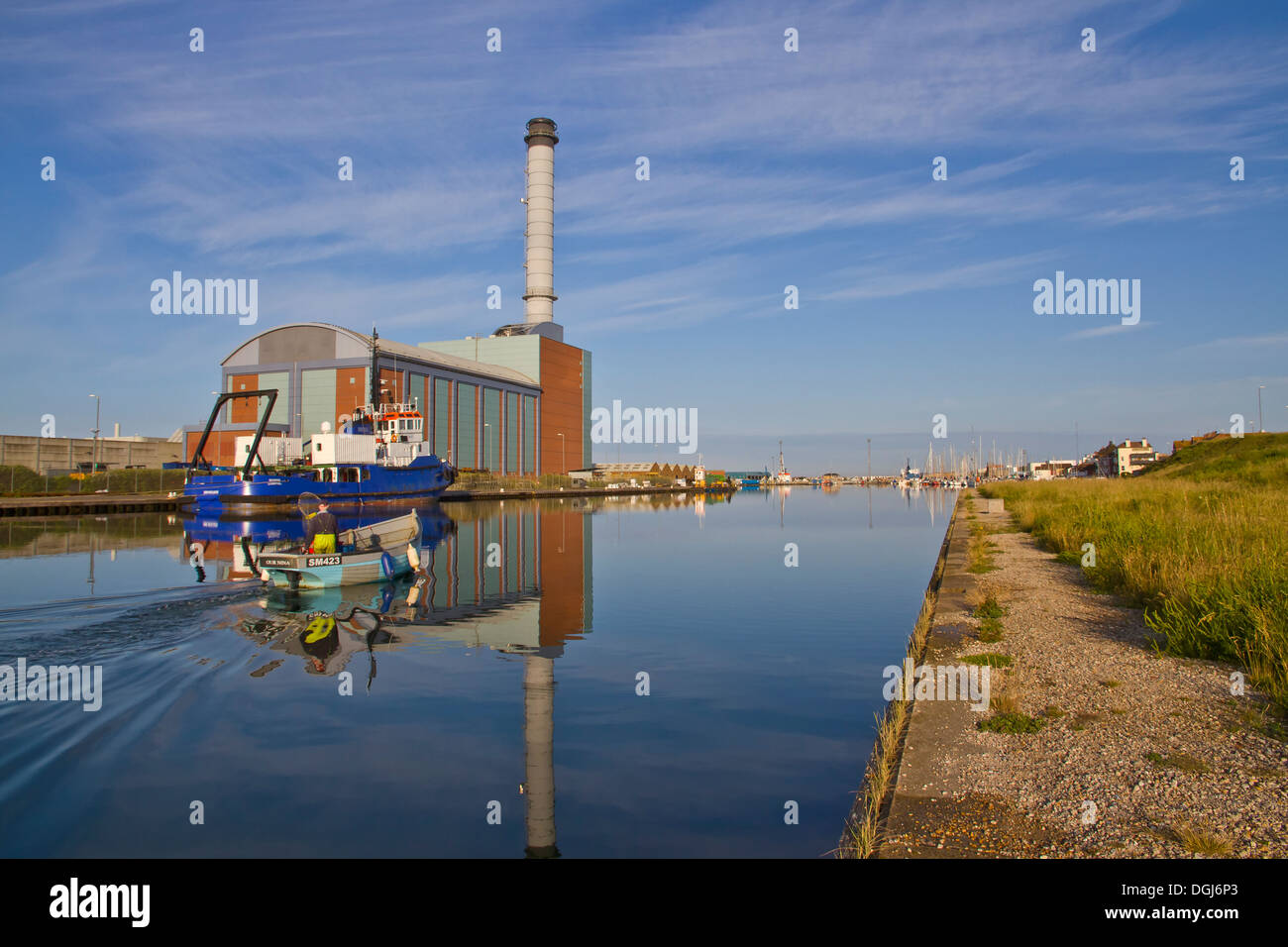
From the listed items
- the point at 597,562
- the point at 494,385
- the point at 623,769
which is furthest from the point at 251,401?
the point at 623,769

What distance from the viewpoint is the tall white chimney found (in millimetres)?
108500

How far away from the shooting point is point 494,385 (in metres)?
96.1

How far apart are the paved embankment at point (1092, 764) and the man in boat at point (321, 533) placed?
45.1 feet

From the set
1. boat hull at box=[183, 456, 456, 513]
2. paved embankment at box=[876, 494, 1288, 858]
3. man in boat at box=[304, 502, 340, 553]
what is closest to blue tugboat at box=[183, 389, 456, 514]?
boat hull at box=[183, 456, 456, 513]

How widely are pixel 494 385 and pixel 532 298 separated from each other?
2030 centimetres

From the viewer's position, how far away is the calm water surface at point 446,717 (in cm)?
685

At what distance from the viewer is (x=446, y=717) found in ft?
33.0

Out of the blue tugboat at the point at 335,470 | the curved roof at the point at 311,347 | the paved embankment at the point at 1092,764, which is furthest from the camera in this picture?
the curved roof at the point at 311,347

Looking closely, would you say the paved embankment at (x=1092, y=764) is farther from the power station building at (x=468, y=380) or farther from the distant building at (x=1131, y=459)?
the distant building at (x=1131, y=459)

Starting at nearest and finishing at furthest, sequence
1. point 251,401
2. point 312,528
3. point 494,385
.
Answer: point 312,528 < point 251,401 < point 494,385

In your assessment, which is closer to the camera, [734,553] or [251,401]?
[734,553]

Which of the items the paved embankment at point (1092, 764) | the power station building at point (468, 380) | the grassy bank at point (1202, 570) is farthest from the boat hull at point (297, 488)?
the paved embankment at point (1092, 764)
